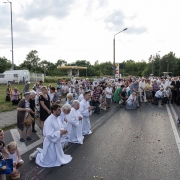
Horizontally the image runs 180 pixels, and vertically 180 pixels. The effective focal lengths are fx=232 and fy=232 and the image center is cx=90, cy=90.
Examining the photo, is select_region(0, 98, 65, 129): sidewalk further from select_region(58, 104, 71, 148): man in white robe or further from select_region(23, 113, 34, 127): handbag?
select_region(58, 104, 71, 148): man in white robe

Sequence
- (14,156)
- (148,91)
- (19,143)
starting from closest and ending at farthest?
(14,156)
(19,143)
(148,91)

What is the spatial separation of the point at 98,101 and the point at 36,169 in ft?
27.5

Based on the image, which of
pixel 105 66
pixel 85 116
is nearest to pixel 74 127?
pixel 85 116

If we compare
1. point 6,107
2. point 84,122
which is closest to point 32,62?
point 6,107

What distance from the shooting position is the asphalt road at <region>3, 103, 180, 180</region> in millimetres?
5035

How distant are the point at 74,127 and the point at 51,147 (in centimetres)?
200

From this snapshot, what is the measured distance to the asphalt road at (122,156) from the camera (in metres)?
5.04

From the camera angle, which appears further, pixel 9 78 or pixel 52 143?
pixel 9 78

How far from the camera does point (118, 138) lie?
7898 mm

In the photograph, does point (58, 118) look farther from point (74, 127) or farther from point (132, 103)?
point (132, 103)

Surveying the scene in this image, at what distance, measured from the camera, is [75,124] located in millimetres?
7449

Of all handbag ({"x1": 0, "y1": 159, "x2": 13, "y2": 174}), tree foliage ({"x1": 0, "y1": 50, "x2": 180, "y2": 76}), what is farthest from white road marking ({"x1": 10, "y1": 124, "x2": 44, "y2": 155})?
tree foliage ({"x1": 0, "y1": 50, "x2": 180, "y2": 76})

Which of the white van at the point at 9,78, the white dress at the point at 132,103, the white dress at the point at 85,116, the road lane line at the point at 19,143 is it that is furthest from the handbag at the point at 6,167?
the white van at the point at 9,78

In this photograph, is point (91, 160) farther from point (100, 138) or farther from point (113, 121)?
point (113, 121)
